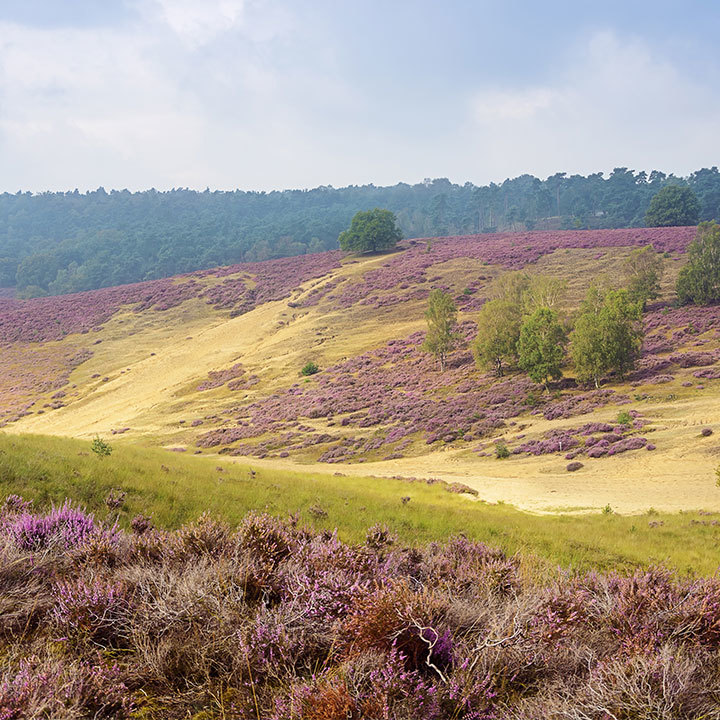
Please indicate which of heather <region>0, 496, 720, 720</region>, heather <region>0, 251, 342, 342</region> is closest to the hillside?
heather <region>0, 251, 342, 342</region>

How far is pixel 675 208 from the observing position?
9675cm

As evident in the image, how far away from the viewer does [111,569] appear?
3.76 m

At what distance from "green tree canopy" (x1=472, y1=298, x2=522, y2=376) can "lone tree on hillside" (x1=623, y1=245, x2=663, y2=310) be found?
56.6 ft

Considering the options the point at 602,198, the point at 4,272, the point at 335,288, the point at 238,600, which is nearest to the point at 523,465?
the point at 238,600

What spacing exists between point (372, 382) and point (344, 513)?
35313 millimetres

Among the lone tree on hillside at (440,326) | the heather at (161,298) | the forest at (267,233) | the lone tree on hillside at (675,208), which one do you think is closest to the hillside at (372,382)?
the heather at (161,298)

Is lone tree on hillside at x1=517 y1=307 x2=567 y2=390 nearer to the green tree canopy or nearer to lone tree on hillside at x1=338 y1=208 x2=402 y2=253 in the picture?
the green tree canopy

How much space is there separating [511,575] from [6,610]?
157 inches

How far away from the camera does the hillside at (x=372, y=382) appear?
24453mm

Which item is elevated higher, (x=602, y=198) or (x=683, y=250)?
(x=602, y=198)

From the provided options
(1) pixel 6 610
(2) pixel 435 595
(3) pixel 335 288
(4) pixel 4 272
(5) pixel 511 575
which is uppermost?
(4) pixel 4 272

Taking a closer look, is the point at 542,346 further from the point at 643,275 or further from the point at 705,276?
the point at 705,276

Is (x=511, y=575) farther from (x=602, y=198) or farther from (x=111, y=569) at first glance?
(x=602, y=198)

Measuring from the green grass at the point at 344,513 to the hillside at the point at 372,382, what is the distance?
4.13 meters
